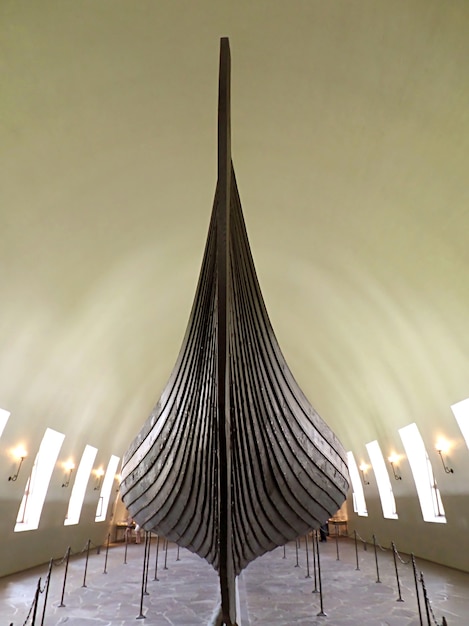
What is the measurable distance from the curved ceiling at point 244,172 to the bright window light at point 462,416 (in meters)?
0.23

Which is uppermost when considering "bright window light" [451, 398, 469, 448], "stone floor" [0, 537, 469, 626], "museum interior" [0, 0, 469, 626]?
"museum interior" [0, 0, 469, 626]

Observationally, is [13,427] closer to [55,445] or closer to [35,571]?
[55,445]

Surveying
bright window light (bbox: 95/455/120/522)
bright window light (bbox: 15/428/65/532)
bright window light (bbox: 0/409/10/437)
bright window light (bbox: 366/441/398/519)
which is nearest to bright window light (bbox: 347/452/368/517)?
bright window light (bbox: 366/441/398/519)

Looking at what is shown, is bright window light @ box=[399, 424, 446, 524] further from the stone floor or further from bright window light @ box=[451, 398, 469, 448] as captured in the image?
bright window light @ box=[451, 398, 469, 448]

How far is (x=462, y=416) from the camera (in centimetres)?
861

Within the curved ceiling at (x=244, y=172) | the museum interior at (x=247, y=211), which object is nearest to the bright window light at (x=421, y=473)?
the museum interior at (x=247, y=211)

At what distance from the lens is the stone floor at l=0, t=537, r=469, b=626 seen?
643cm

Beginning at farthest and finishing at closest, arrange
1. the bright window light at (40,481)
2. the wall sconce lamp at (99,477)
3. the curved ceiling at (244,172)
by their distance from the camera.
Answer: the wall sconce lamp at (99,477)
the bright window light at (40,481)
the curved ceiling at (244,172)

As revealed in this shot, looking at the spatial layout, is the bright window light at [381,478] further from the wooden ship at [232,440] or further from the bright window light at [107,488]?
the wooden ship at [232,440]

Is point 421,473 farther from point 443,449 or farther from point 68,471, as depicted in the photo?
point 68,471

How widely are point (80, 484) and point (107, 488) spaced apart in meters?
3.00

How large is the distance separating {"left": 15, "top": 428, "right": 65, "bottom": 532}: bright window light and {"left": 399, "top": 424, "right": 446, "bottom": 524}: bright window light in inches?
317

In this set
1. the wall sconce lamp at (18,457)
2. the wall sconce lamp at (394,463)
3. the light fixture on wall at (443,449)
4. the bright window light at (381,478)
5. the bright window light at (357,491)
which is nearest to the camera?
the wall sconce lamp at (18,457)

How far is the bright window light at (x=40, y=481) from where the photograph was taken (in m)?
10.7
